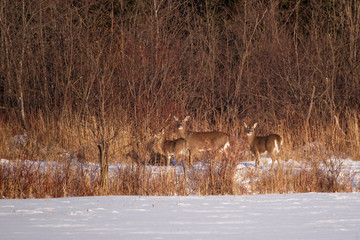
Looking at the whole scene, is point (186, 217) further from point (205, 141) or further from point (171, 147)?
point (171, 147)

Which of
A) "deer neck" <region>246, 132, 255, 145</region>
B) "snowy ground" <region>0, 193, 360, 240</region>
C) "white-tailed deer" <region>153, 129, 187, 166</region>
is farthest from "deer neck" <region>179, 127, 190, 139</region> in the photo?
"snowy ground" <region>0, 193, 360, 240</region>

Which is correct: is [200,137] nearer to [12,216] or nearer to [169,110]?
[169,110]

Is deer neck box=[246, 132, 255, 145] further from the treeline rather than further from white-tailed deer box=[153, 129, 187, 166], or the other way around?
white-tailed deer box=[153, 129, 187, 166]

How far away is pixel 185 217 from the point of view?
246 inches

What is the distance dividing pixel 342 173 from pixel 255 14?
23.4 ft

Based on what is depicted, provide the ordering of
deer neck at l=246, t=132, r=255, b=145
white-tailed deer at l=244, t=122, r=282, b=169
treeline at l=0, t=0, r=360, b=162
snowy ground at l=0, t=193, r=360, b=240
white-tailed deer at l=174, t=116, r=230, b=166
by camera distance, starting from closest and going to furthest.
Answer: snowy ground at l=0, t=193, r=360, b=240, white-tailed deer at l=244, t=122, r=282, b=169, white-tailed deer at l=174, t=116, r=230, b=166, deer neck at l=246, t=132, r=255, b=145, treeline at l=0, t=0, r=360, b=162

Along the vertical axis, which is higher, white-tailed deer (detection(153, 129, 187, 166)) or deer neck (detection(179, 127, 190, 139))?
deer neck (detection(179, 127, 190, 139))

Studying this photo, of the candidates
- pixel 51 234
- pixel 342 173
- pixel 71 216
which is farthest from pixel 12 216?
pixel 342 173

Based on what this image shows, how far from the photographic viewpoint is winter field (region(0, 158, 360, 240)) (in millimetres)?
5391

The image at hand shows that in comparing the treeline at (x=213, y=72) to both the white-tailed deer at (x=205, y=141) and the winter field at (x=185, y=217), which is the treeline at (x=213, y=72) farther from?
the winter field at (x=185, y=217)

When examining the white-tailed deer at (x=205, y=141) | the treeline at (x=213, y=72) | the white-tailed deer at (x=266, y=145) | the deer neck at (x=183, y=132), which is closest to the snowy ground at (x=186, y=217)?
the white-tailed deer at (x=266, y=145)

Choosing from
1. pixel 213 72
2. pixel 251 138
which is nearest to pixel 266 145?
pixel 251 138

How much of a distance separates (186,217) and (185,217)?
1 cm

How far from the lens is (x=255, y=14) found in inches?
607
